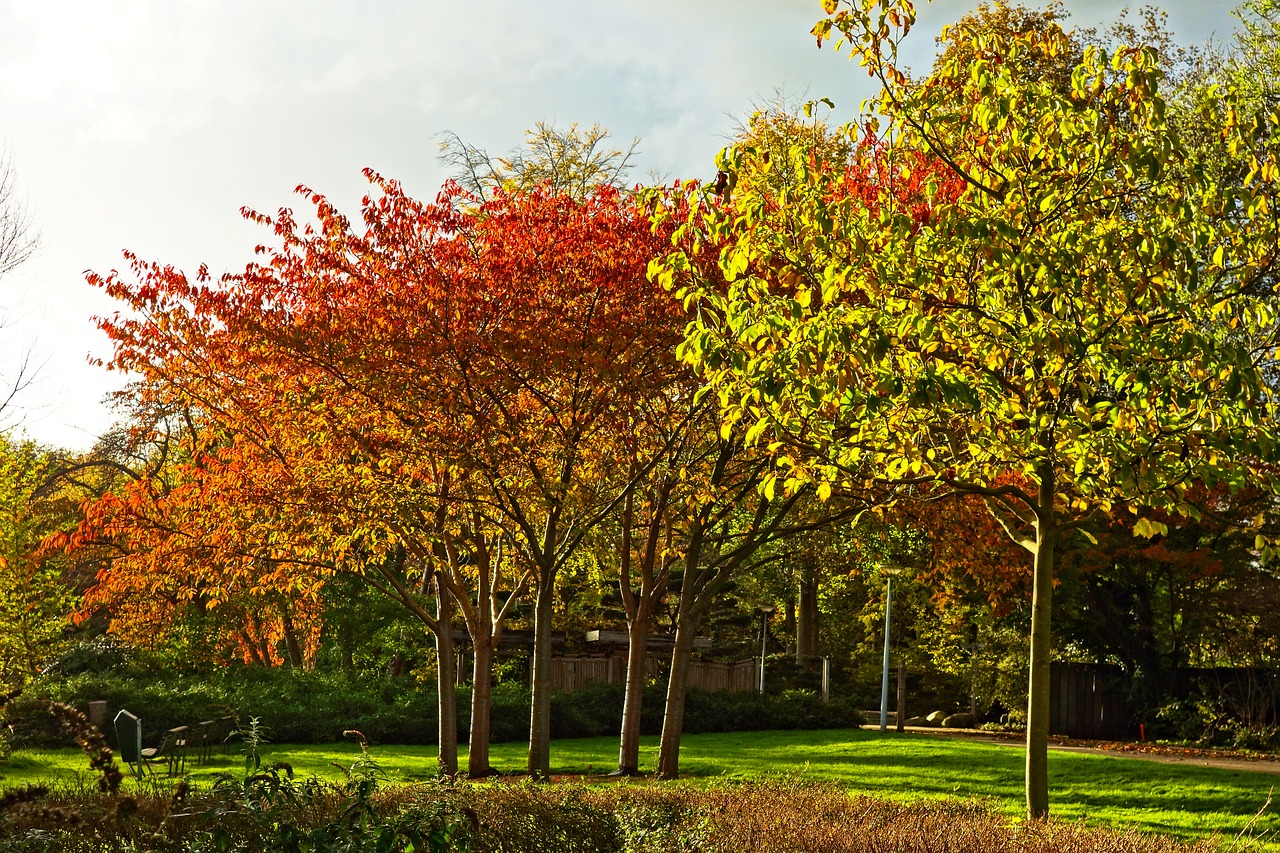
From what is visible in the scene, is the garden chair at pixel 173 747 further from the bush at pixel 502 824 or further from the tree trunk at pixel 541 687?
the tree trunk at pixel 541 687

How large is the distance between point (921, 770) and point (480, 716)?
567 cm

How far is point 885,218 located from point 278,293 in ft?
22.2

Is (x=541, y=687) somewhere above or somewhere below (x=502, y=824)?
above

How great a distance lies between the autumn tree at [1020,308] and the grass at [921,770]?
361cm

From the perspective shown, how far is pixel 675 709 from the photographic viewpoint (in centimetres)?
1370

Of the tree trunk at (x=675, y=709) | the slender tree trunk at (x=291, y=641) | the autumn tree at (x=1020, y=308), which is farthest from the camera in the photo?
the slender tree trunk at (x=291, y=641)

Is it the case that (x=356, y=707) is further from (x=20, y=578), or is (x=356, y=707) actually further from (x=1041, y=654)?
(x=1041, y=654)

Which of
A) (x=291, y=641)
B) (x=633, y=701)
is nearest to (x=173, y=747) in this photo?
(x=633, y=701)

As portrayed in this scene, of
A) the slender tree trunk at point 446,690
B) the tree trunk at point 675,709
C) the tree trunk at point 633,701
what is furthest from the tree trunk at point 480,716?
the tree trunk at point 675,709

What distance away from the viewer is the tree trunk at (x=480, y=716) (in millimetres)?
13766

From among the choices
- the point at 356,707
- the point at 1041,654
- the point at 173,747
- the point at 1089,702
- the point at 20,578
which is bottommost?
the point at 356,707

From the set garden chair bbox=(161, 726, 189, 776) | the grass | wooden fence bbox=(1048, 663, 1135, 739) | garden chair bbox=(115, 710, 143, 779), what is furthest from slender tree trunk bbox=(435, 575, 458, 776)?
wooden fence bbox=(1048, 663, 1135, 739)

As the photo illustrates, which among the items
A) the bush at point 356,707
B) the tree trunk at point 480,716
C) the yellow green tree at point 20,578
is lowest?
the bush at point 356,707

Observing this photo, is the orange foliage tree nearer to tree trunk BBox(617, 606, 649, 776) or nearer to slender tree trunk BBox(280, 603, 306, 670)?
tree trunk BBox(617, 606, 649, 776)
